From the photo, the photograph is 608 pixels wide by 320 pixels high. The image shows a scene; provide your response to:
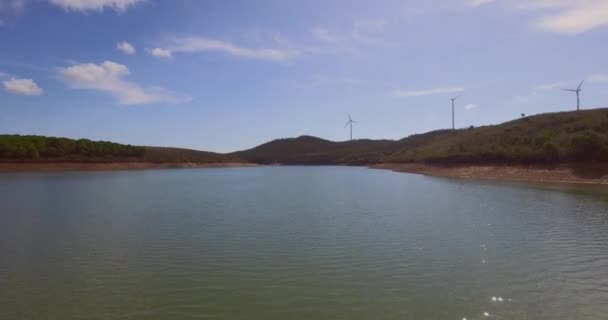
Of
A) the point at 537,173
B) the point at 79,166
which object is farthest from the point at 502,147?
the point at 79,166

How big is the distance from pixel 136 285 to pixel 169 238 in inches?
234

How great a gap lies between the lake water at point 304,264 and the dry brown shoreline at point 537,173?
28.2 meters

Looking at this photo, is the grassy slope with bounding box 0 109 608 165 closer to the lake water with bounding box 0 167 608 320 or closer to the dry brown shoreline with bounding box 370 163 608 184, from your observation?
the dry brown shoreline with bounding box 370 163 608 184

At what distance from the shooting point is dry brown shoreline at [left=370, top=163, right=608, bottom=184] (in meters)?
47.8

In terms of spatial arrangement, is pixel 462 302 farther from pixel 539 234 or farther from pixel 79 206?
pixel 79 206

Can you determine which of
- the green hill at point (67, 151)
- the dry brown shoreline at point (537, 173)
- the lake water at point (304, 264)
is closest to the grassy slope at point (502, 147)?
the green hill at point (67, 151)

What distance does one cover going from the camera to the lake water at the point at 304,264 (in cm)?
927

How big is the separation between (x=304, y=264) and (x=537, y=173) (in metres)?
49.3

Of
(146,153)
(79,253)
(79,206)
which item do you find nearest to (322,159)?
(146,153)

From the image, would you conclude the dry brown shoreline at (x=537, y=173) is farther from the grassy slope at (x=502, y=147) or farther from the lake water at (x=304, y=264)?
the lake water at (x=304, y=264)

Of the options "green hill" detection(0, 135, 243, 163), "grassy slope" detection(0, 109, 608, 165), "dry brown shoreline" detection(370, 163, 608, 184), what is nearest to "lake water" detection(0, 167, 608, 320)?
"dry brown shoreline" detection(370, 163, 608, 184)

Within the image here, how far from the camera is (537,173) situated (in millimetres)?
53094

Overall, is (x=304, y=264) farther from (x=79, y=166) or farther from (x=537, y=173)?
(x=79, y=166)

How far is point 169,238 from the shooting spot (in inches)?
656
